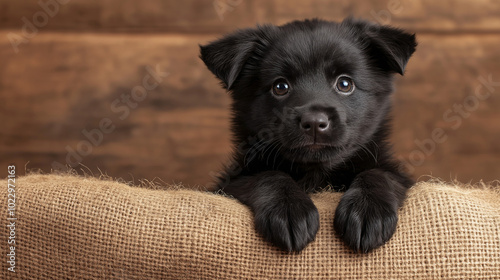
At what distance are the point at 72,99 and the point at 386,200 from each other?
2.52 m

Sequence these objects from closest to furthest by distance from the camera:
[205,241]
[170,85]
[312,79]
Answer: [205,241] < [312,79] < [170,85]

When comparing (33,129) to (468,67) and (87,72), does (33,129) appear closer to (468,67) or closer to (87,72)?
(87,72)

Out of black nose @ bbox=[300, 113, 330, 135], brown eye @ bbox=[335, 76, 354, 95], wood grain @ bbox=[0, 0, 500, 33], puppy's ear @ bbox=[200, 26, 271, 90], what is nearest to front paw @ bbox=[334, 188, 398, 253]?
black nose @ bbox=[300, 113, 330, 135]

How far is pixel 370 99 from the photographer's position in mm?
2271

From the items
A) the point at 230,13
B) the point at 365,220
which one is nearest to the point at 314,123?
the point at 365,220

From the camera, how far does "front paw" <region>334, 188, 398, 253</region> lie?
1670 millimetres

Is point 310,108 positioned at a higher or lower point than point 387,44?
lower

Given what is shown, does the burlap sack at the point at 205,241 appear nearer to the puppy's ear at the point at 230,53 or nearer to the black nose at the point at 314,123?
the black nose at the point at 314,123

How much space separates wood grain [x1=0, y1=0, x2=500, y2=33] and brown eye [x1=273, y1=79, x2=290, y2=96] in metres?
1.40

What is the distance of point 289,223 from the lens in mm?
1714

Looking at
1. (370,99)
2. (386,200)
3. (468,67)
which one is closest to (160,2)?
(370,99)

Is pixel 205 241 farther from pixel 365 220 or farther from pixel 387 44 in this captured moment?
pixel 387 44

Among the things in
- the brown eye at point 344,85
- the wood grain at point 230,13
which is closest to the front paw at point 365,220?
the brown eye at point 344,85

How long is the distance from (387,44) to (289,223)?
3.05 ft
